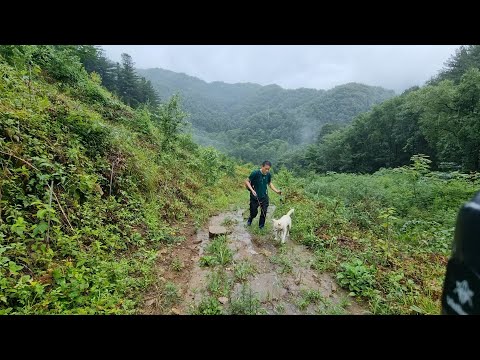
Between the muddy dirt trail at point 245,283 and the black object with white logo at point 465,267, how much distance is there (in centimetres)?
304

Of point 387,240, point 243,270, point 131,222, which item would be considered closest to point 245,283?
point 243,270

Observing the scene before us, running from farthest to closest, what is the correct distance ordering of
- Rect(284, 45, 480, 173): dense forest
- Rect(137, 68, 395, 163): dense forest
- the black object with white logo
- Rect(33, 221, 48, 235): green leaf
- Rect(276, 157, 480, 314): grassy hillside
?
Rect(137, 68, 395, 163): dense forest
Rect(284, 45, 480, 173): dense forest
Rect(276, 157, 480, 314): grassy hillside
Rect(33, 221, 48, 235): green leaf
the black object with white logo

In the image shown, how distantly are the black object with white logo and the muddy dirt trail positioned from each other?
120 inches

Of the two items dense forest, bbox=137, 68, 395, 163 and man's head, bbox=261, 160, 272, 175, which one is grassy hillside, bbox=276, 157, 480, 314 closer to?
man's head, bbox=261, 160, 272, 175

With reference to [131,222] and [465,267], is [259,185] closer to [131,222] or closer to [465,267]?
[131,222]

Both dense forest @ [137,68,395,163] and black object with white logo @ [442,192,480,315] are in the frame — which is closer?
black object with white logo @ [442,192,480,315]

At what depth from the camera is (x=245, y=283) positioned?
4805 millimetres

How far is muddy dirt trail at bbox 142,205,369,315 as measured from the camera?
4066mm

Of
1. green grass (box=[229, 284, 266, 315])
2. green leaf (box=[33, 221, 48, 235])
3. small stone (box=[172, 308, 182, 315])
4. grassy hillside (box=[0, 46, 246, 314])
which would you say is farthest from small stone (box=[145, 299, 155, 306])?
green leaf (box=[33, 221, 48, 235])

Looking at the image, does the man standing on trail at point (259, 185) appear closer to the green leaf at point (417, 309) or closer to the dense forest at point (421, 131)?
the green leaf at point (417, 309)

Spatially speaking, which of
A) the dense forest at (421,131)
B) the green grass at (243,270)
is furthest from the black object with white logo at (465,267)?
the dense forest at (421,131)

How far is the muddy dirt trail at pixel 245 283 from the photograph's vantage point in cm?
407
